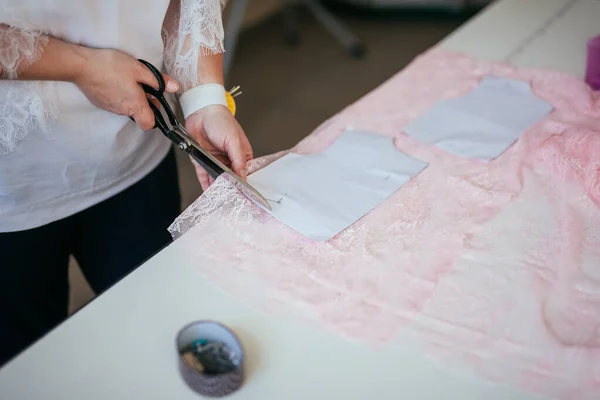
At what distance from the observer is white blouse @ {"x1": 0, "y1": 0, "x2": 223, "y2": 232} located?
83 cm

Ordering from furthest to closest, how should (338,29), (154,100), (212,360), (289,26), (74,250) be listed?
(289,26) → (338,29) → (74,250) → (154,100) → (212,360)

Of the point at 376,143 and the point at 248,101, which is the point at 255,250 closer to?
the point at 376,143

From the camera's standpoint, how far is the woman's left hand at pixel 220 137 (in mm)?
966

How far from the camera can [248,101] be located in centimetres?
279

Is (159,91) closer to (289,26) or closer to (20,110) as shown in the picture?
(20,110)

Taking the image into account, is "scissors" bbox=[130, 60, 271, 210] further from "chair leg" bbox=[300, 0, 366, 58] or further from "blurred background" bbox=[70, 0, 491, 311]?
"chair leg" bbox=[300, 0, 366, 58]

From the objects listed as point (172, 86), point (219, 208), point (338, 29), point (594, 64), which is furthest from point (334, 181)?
point (338, 29)

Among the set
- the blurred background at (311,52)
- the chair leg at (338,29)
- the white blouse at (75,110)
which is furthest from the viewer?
the chair leg at (338,29)

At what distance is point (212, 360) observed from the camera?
29.0 inches

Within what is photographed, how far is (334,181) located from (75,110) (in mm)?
413

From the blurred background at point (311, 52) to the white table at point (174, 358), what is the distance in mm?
1474

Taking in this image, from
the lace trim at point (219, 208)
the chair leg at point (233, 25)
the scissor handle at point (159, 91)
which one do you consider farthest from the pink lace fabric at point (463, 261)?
the chair leg at point (233, 25)

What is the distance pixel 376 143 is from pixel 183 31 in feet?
1.26

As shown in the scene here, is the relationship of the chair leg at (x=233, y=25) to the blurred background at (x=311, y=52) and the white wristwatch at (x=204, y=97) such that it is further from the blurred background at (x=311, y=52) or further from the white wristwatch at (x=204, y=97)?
the white wristwatch at (x=204, y=97)
